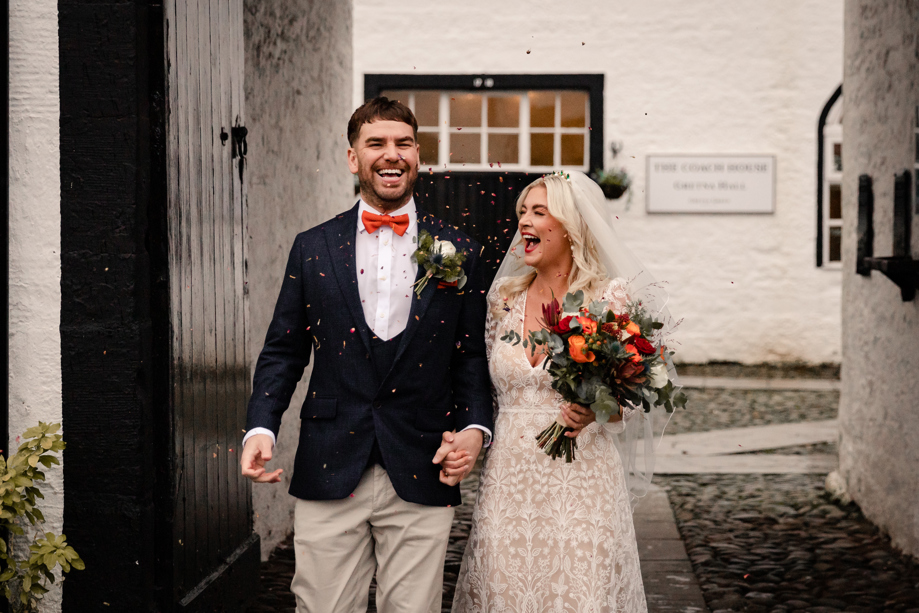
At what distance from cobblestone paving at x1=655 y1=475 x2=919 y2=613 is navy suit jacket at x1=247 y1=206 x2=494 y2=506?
2272 mm

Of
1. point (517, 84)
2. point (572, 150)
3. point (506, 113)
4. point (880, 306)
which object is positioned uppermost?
point (517, 84)

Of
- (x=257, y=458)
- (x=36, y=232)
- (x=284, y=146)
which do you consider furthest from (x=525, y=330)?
(x=284, y=146)

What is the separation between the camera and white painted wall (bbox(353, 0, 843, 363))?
12.7 meters

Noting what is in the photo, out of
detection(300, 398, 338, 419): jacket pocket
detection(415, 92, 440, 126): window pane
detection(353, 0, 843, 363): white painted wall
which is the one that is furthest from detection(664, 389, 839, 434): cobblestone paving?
detection(300, 398, 338, 419): jacket pocket

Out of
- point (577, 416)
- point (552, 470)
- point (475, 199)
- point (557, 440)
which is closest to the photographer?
point (577, 416)

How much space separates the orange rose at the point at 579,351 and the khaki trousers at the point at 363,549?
2.01 ft

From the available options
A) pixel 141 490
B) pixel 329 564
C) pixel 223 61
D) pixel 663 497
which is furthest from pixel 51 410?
pixel 663 497

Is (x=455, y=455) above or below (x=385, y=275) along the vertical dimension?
below

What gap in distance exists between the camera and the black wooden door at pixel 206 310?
3402 mm

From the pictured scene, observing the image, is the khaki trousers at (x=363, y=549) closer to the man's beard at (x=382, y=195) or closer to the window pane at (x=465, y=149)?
the man's beard at (x=382, y=195)

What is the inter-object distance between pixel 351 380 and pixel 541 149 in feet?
34.5

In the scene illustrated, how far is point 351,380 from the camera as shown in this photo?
2850 mm

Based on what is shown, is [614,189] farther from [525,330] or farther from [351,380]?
[351,380]

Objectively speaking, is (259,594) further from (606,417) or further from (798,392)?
(798,392)
